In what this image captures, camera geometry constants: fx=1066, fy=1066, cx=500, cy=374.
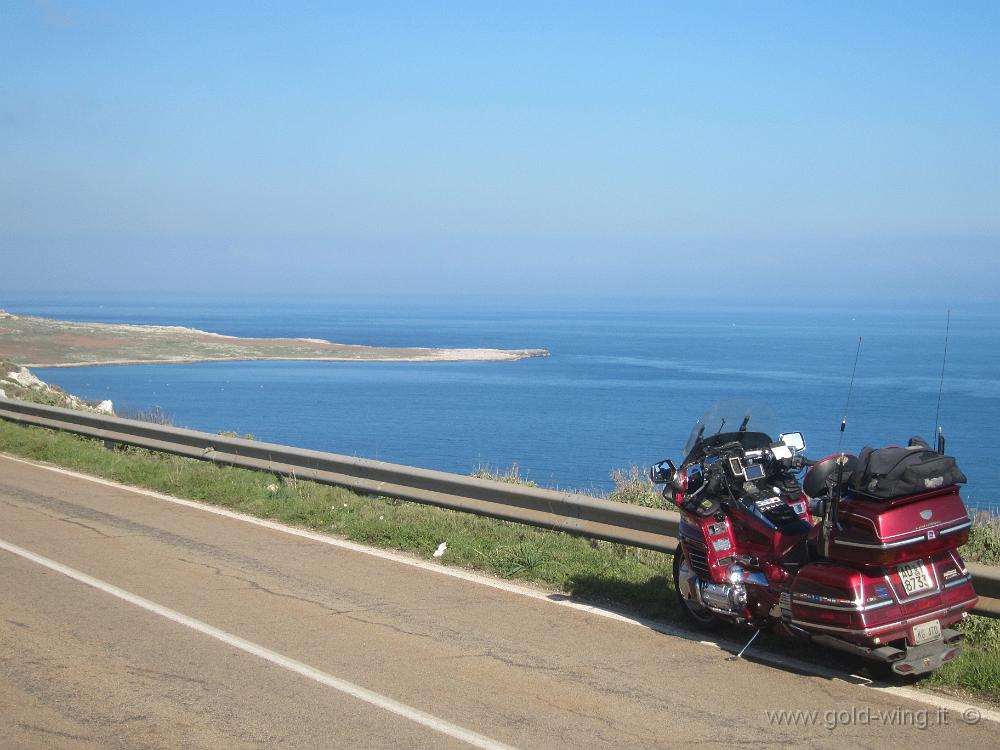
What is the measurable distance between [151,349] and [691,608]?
67.4 m

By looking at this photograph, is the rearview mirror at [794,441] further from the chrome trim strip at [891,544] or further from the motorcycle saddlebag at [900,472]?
the chrome trim strip at [891,544]

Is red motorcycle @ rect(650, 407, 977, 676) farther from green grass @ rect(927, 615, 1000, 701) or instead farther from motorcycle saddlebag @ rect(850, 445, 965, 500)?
green grass @ rect(927, 615, 1000, 701)

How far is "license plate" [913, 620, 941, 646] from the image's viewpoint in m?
5.60

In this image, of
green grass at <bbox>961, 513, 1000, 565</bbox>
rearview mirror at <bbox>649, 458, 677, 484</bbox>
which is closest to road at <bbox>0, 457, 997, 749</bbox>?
rearview mirror at <bbox>649, 458, 677, 484</bbox>

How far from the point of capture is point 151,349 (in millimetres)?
69875

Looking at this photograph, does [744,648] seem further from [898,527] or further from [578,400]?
[578,400]

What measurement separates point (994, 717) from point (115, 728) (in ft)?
14.4

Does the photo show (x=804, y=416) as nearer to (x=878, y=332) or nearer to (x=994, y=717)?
(x=994, y=717)

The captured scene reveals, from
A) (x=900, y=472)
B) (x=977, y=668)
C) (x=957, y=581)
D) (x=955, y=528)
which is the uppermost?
(x=900, y=472)

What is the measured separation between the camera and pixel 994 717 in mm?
5441

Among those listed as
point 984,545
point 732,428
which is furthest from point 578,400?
point 732,428

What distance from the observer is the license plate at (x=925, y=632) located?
5602 millimetres

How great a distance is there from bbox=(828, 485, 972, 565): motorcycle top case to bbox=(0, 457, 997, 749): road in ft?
2.66
